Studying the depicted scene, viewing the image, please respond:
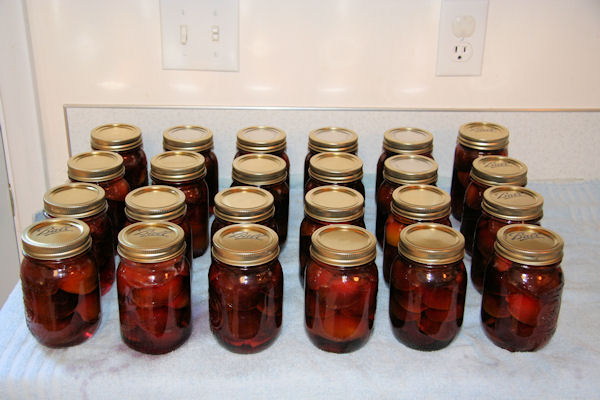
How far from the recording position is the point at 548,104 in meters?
1.32

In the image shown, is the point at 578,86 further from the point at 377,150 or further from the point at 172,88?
the point at 172,88

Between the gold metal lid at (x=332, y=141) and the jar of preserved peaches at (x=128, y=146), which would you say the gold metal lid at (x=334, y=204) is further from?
the jar of preserved peaches at (x=128, y=146)

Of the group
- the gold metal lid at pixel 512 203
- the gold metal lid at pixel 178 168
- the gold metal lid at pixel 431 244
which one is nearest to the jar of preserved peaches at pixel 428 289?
the gold metal lid at pixel 431 244

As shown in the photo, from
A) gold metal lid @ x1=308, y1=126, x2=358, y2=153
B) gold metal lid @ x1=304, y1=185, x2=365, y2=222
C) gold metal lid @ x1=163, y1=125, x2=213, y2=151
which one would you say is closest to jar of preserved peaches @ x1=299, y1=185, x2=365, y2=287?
gold metal lid @ x1=304, y1=185, x2=365, y2=222

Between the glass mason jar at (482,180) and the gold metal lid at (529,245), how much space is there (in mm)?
157

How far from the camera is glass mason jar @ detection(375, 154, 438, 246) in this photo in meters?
1.02

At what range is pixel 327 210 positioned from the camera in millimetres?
904

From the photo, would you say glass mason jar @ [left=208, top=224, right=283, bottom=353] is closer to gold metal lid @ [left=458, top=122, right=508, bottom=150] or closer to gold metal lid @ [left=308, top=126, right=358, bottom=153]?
gold metal lid @ [left=308, top=126, right=358, bottom=153]

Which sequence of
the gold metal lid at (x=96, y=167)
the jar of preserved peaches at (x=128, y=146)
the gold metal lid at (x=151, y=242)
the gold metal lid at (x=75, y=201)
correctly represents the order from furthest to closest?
the jar of preserved peaches at (x=128, y=146) < the gold metal lid at (x=96, y=167) < the gold metal lid at (x=75, y=201) < the gold metal lid at (x=151, y=242)

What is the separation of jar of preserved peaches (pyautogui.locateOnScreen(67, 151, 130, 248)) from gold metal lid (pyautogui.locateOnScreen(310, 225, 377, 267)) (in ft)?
1.15

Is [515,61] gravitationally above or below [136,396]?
above

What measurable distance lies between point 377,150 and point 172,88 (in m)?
0.42

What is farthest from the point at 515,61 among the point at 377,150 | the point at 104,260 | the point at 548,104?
the point at 104,260

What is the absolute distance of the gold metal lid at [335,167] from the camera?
1017mm
